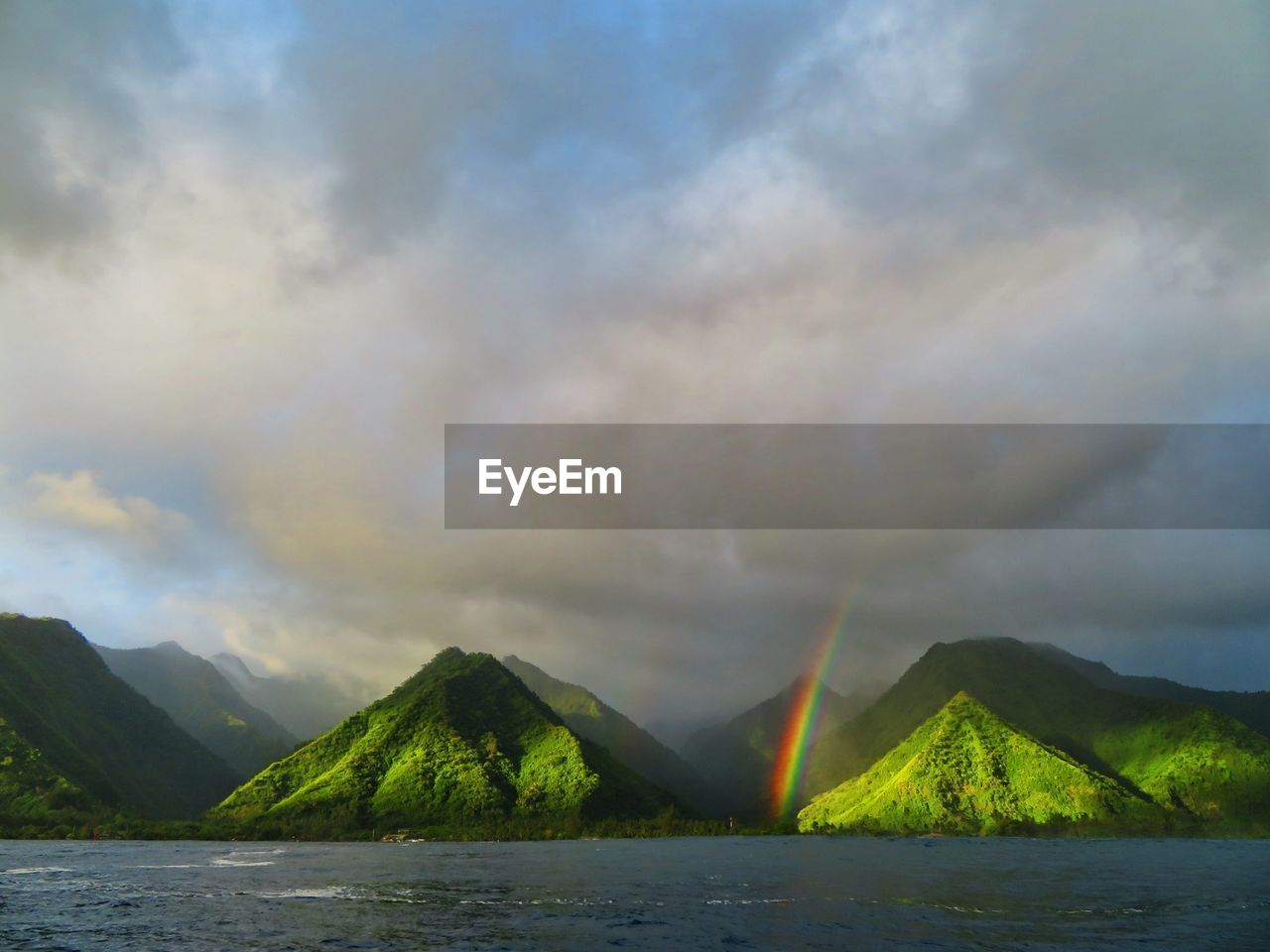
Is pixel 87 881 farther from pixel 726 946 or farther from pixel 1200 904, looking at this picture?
pixel 1200 904

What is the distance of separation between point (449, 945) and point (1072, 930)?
54228 mm

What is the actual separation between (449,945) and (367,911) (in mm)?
24616

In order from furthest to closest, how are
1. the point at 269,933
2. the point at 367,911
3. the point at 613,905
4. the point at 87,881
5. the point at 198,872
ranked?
1. the point at 198,872
2. the point at 87,881
3. the point at 613,905
4. the point at 367,911
5. the point at 269,933

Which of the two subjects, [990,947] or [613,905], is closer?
[990,947]

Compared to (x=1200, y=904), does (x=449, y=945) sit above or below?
above

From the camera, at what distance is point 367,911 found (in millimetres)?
81438

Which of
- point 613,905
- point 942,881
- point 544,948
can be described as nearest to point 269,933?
point 544,948

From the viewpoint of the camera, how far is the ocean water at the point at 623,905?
65.9 meters

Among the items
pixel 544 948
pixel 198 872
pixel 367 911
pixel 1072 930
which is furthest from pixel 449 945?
pixel 198 872

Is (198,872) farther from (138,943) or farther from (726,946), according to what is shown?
(726,946)

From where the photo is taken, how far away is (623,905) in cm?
8756

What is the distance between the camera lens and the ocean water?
6594 cm

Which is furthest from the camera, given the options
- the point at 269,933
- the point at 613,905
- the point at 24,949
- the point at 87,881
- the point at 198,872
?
the point at 198,872

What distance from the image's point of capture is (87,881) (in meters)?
112
